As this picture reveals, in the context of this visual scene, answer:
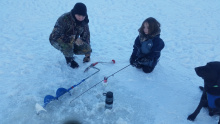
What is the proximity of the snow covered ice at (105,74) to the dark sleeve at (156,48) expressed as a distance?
529 millimetres

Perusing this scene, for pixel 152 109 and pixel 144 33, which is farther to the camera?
pixel 144 33

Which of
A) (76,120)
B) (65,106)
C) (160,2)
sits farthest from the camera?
(160,2)

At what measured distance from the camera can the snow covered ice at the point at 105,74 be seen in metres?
3.17

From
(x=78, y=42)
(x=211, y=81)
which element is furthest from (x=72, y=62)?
(x=211, y=81)

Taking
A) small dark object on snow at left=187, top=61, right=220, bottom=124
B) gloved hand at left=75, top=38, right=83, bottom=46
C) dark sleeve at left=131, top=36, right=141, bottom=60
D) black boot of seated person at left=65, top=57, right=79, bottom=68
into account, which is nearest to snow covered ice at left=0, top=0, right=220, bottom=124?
black boot of seated person at left=65, top=57, right=79, bottom=68

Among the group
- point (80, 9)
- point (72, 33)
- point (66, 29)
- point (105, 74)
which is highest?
point (80, 9)

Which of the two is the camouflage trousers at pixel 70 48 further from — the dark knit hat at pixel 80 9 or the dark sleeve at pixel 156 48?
the dark sleeve at pixel 156 48

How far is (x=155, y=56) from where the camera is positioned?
13.0 feet

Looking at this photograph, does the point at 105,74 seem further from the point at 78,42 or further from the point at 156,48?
the point at 156,48

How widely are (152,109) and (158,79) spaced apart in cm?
96

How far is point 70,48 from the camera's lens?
4.02 m

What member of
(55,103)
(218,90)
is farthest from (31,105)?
(218,90)

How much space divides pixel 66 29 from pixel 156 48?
2036 mm

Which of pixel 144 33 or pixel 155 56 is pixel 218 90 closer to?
pixel 155 56
